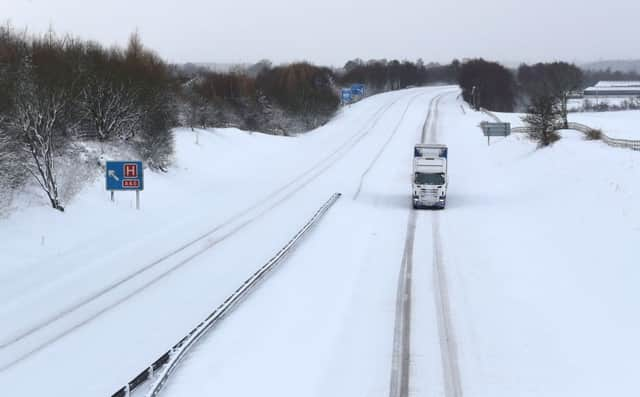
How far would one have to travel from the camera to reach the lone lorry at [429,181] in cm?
3478

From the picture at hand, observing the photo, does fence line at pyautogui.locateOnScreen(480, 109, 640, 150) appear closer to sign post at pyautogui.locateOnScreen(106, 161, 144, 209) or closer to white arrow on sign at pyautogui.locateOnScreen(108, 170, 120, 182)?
sign post at pyautogui.locateOnScreen(106, 161, 144, 209)

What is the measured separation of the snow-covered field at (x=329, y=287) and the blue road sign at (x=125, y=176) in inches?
38.9

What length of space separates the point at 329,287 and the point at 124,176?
14183mm

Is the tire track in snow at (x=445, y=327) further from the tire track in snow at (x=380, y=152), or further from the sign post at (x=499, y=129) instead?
the sign post at (x=499, y=129)

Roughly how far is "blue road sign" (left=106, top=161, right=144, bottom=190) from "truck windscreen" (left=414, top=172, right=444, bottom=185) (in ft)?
46.8

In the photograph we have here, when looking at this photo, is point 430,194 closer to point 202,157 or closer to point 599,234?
point 599,234

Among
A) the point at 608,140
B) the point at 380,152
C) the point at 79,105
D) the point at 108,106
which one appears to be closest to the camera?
the point at 79,105

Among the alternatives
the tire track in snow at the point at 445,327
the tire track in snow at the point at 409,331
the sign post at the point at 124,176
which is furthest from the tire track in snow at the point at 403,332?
the sign post at the point at 124,176

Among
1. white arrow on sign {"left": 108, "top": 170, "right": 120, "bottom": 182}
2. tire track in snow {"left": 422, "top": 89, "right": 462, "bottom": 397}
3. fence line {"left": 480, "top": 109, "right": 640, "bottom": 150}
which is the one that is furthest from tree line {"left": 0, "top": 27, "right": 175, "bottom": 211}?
fence line {"left": 480, "top": 109, "right": 640, "bottom": 150}

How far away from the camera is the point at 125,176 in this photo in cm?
3056

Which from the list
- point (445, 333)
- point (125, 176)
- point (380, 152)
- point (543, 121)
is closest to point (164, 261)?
point (125, 176)

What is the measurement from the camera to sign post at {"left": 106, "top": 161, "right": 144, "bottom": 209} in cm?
3029

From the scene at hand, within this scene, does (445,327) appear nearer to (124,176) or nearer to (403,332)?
(403,332)

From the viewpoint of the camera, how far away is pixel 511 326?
17172mm
